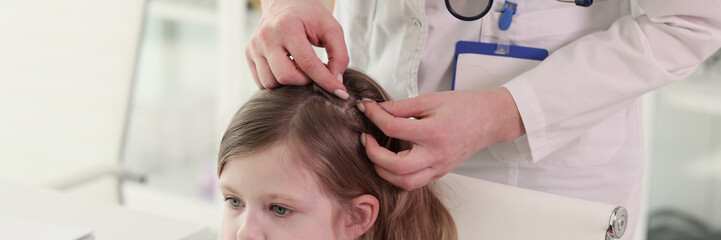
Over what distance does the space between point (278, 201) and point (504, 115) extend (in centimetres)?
34

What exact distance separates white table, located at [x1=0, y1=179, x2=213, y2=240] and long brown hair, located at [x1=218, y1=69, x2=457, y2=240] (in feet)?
0.40

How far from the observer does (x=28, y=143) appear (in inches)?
66.5

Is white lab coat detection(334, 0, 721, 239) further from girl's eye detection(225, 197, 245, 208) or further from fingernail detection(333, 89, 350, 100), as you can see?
girl's eye detection(225, 197, 245, 208)

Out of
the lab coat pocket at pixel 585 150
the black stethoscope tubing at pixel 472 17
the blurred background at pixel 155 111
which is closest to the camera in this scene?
the black stethoscope tubing at pixel 472 17

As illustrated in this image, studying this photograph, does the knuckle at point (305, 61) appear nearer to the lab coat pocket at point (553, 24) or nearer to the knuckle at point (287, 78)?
the knuckle at point (287, 78)

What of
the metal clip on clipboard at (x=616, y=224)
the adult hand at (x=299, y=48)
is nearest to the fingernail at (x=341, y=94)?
the adult hand at (x=299, y=48)

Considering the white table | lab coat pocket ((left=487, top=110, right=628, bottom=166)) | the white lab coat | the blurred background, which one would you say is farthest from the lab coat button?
the white table

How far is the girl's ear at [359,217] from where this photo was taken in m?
1.02

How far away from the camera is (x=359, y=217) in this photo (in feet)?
3.40

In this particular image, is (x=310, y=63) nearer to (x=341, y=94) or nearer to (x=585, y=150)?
(x=341, y=94)

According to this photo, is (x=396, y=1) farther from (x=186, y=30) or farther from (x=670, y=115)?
(x=186, y=30)

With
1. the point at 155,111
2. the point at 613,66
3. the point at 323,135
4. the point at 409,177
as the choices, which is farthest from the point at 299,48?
the point at 155,111

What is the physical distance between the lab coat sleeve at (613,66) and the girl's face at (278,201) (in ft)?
1.05

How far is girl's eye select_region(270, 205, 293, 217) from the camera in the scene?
981 mm
